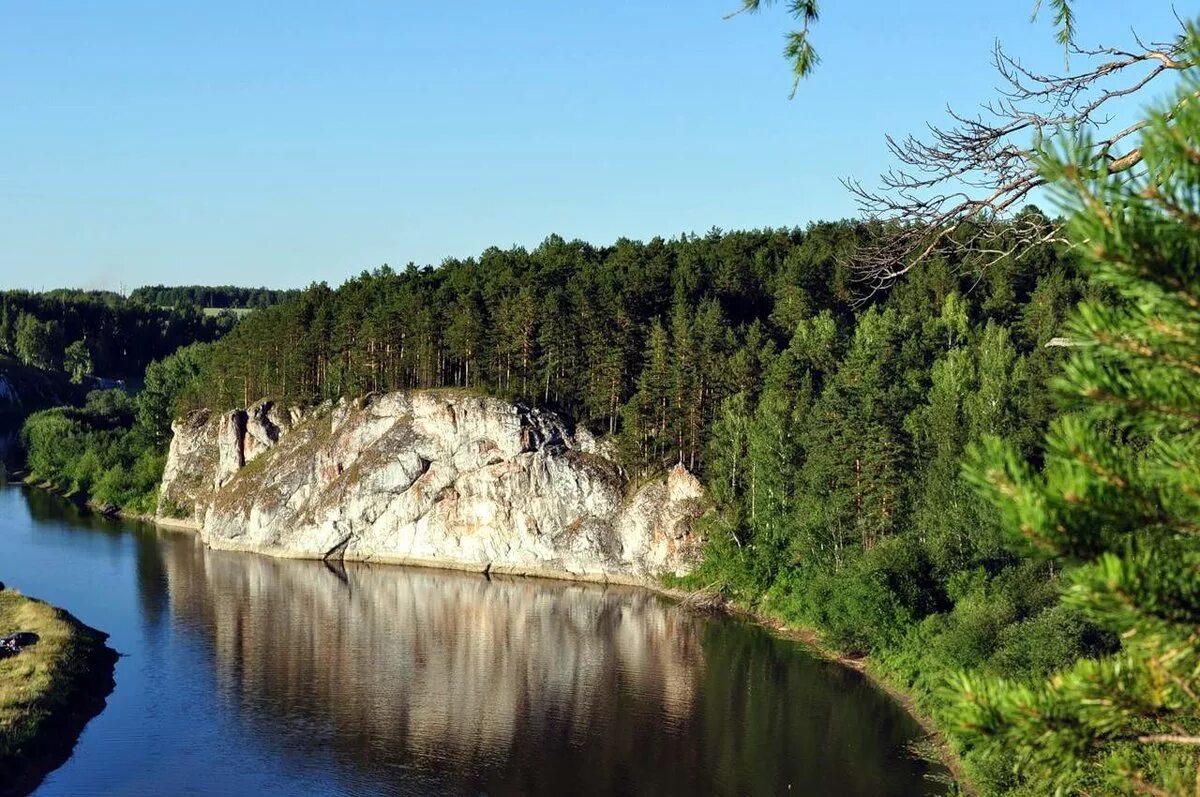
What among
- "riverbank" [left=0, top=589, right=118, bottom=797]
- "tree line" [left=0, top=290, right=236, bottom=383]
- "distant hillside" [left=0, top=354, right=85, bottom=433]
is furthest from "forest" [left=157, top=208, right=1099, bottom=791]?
"tree line" [left=0, top=290, right=236, bottom=383]

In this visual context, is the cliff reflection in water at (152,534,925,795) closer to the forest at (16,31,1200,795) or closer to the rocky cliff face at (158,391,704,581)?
the forest at (16,31,1200,795)

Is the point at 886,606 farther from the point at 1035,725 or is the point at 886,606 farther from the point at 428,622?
the point at 1035,725

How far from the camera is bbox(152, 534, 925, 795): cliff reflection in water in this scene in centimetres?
3631

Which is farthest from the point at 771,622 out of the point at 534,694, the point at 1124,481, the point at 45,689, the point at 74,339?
the point at 74,339

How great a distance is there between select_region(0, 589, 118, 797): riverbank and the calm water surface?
30.4 inches

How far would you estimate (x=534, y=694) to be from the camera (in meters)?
46.2

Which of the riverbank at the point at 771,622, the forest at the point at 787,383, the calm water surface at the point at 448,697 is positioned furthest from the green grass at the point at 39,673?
the forest at the point at 787,383

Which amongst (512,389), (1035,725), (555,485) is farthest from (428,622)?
(1035,725)

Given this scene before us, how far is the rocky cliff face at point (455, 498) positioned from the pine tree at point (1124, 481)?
63.4 m

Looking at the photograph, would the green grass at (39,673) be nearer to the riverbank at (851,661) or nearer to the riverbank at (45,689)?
the riverbank at (45,689)

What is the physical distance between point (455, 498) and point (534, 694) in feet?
107

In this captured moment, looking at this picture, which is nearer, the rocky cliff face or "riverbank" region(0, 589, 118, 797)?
"riverbank" region(0, 589, 118, 797)

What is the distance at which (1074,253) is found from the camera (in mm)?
5656

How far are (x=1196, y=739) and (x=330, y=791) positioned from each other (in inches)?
1277
